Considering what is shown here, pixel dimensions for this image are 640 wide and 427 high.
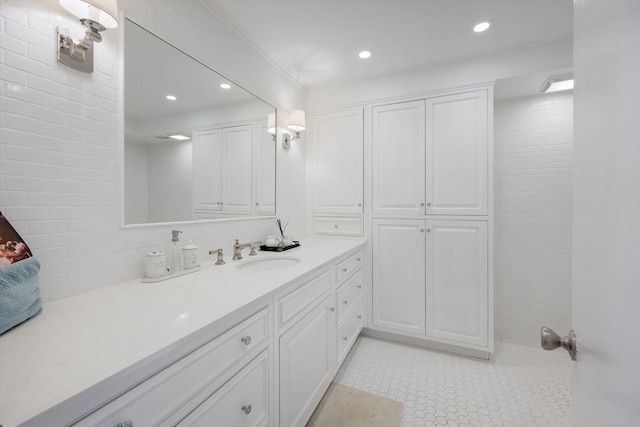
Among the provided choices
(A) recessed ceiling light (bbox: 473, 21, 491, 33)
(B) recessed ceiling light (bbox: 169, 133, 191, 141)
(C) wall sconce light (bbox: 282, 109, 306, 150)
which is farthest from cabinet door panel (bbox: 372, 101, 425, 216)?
(B) recessed ceiling light (bbox: 169, 133, 191, 141)

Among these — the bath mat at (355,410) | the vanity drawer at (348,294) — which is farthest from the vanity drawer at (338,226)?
the bath mat at (355,410)

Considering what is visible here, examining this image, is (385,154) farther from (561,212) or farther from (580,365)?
(580,365)

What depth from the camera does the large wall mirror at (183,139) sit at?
126cm

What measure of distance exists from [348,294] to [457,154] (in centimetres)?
151

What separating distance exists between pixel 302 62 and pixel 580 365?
2515 mm

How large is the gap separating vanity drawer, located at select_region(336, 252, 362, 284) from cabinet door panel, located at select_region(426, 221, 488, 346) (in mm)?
632

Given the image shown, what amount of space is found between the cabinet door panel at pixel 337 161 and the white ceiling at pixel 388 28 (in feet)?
1.65

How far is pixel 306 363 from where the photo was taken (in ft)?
4.63

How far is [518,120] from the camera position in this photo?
2.52 meters

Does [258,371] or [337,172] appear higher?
[337,172]

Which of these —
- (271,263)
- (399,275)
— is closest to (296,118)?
(271,263)

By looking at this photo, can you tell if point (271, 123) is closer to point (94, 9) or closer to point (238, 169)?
point (238, 169)

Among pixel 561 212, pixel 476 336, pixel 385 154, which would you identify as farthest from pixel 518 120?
pixel 476 336

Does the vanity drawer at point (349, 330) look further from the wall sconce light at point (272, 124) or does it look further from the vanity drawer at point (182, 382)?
the wall sconce light at point (272, 124)
